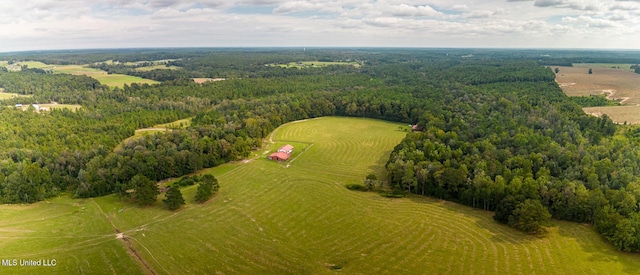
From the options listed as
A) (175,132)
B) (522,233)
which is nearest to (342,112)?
(175,132)

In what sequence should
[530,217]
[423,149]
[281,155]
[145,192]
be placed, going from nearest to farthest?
[530,217] → [145,192] → [423,149] → [281,155]

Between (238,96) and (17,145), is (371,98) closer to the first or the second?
(238,96)

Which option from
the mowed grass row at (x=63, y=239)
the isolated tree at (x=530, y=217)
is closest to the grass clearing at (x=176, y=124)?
the mowed grass row at (x=63, y=239)

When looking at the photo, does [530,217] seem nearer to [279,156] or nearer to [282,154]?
[279,156]

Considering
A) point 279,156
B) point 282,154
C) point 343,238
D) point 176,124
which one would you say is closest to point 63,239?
point 343,238

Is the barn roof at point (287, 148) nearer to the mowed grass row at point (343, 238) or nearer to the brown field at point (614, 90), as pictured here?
the mowed grass row at point (343, 238)

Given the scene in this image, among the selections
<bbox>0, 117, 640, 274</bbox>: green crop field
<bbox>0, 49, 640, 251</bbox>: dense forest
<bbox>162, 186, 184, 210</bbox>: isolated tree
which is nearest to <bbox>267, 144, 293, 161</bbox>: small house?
<bbox>0, 49, 640, 251</bbox>: dense forest
